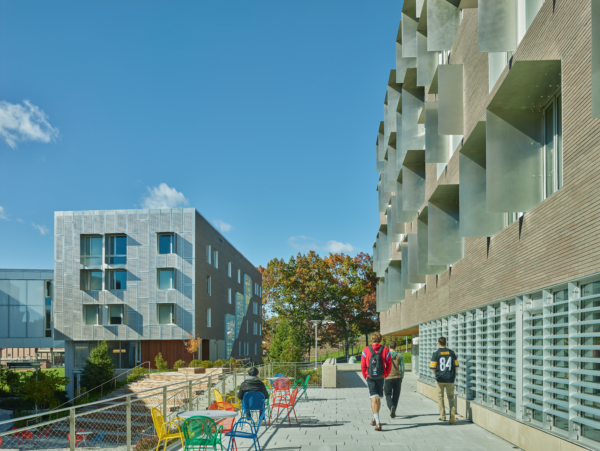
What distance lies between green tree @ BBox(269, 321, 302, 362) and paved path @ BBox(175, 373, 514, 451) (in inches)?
463

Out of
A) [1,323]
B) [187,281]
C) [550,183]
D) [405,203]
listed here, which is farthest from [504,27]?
[1,323]

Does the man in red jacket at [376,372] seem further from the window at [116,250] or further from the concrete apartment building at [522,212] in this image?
the window at [116,250]

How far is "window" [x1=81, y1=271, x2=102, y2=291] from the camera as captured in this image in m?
42.0

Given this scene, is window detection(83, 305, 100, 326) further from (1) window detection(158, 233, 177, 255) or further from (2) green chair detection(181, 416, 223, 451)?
(2) green chair detection(181, 416, 223, 451)

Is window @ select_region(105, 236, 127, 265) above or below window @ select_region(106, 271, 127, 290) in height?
above

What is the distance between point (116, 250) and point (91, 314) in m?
4.88

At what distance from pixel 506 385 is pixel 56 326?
122 feet

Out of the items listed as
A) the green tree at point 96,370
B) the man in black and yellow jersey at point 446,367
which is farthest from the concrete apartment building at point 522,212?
the green tree at point 96,370

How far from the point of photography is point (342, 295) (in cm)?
6134

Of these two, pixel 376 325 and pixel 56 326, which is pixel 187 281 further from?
pixel 376 325

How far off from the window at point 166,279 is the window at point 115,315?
3.24 m

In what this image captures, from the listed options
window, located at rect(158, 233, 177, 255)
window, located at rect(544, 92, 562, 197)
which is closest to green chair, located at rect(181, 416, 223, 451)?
window, located at rect(544, 92, 562, 197)

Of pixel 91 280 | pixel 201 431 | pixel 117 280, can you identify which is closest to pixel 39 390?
pixel 117 280

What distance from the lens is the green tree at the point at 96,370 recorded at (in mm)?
34469
